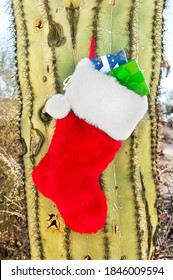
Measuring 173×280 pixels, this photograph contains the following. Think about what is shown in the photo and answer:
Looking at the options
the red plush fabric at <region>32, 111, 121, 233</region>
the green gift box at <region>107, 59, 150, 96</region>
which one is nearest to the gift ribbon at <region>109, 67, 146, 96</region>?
the green gift box at <region>107, 59, 150, 96</region>

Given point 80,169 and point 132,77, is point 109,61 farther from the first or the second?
point 80,169

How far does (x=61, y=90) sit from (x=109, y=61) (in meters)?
0.13

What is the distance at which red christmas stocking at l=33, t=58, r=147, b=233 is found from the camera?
1.07 meters

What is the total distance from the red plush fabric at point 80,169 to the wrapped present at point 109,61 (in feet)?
0.40

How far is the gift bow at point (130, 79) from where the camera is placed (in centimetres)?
107

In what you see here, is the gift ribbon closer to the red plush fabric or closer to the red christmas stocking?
the red christmas stocking

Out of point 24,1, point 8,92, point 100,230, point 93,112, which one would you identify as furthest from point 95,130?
point 8,92

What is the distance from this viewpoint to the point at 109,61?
108 cm

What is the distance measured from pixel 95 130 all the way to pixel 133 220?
0.82ft

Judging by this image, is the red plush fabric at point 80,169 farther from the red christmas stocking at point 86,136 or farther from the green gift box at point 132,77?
the green gift box at point 132,77

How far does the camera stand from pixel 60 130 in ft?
3.64
